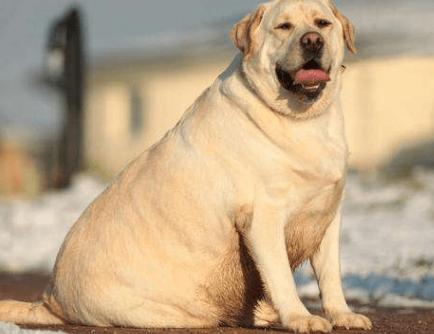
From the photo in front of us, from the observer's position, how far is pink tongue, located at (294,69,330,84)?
6.38 m

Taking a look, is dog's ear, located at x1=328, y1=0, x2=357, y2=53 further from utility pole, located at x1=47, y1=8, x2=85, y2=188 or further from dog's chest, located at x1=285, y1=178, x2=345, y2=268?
utility pole, located at x1=47, y1=8, x2=85, y2=188

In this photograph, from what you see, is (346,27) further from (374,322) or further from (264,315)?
(374,322)

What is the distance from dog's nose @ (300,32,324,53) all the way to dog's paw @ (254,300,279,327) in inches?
59.3

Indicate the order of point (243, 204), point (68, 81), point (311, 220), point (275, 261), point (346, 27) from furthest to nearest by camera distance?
1. point (68, 81)
2. point (346, 27)
3. point (311, 220)
4. point (243, 204)
5. point (275, 261)

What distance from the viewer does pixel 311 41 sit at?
6.29m

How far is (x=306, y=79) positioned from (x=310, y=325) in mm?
1357

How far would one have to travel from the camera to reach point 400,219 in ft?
52.4

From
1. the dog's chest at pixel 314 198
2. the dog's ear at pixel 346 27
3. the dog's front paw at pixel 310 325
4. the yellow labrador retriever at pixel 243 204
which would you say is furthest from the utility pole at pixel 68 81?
the dog's front paw at pixel 310 325

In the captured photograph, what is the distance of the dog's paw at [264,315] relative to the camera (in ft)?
22.0

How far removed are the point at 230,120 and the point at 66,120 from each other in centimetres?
1550

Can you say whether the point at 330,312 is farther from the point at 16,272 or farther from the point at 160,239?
the point at 16,272

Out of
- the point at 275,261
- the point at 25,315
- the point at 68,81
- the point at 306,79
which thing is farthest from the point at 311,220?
the point at 68,81

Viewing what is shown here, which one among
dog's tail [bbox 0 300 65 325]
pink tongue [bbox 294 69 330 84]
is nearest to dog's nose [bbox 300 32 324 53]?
pink tongue [bbox 294 69 330 84]

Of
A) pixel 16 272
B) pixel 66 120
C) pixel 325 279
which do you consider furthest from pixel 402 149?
pixel 325 279
